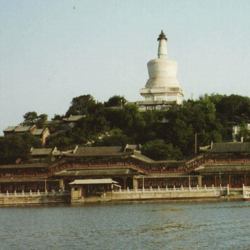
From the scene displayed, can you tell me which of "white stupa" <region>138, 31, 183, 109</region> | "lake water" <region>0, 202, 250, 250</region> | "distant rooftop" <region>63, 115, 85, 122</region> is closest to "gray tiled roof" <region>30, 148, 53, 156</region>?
"distant rooftop" <region>63, 115, 85, 122</region>

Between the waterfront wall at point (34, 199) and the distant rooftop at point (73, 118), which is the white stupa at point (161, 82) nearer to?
the distant rooftop at point (73, 118)

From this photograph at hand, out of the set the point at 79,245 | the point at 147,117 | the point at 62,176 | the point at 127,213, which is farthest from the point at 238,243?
the point at 147,117

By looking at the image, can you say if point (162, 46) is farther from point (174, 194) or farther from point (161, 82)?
point (174, 194)

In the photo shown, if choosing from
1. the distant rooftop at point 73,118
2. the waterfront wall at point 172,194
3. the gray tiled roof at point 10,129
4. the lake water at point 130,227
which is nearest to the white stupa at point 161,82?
the distant rooftop at point 73,118

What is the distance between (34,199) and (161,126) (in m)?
22.8

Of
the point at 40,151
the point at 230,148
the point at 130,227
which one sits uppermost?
the point at 40,151

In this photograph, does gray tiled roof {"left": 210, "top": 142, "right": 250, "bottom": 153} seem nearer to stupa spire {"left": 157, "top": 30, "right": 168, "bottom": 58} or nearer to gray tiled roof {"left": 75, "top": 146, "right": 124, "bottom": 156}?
gray tiled roof {"left": 75, "top": 146, "right": 124, "bottom": 156}

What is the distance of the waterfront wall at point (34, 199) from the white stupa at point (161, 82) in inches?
1173

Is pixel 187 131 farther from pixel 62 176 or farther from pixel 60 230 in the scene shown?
pixel 60 230

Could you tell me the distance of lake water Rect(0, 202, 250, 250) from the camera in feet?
97.3

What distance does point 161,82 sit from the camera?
295 ft

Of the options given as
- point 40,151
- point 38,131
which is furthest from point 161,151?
point 38,131

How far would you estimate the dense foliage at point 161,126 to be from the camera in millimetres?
74062

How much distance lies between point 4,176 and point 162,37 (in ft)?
104
